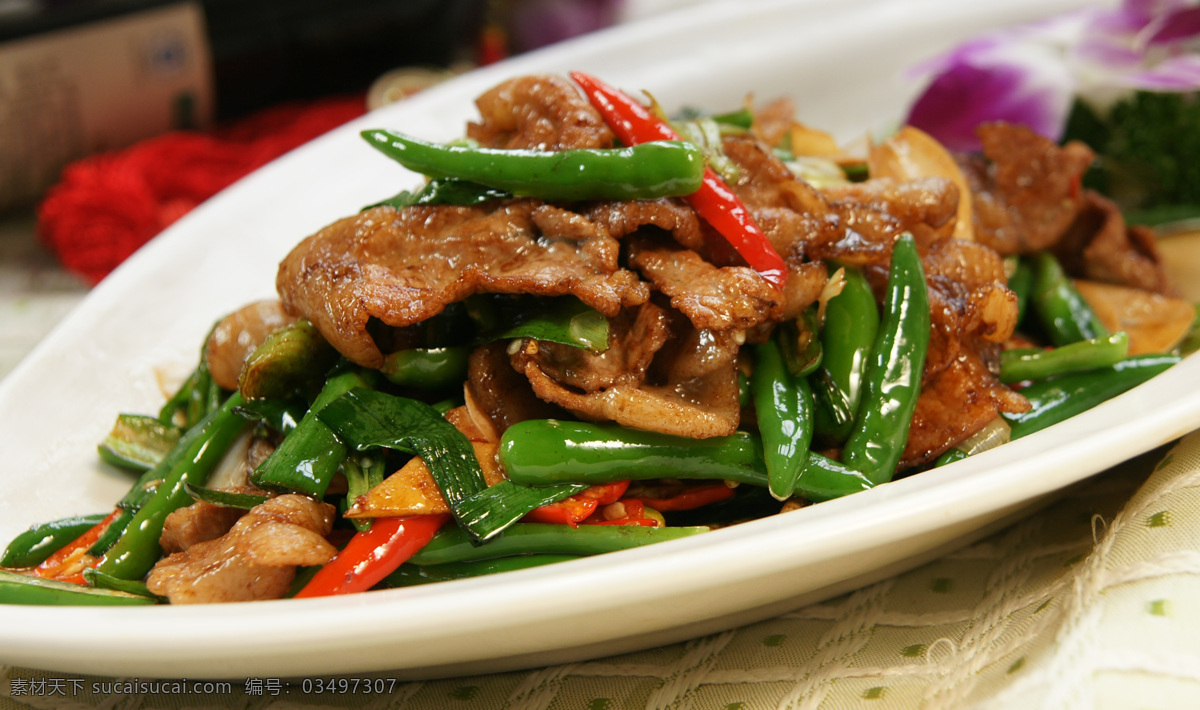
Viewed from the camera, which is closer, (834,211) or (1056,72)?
(834,211)

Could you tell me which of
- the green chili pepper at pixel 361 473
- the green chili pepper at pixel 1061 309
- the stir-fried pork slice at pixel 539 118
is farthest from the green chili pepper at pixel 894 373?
the green chili pepper at pixel 361 473

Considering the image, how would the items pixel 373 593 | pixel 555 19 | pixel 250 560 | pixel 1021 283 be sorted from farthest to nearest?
pixel 555 19
pixel 1021 283
pixel 250 560
pixel 373 593

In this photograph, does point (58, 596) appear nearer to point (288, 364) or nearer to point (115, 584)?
point (115, 584)

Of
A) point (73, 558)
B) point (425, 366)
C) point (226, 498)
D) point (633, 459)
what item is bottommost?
point (73, 558)

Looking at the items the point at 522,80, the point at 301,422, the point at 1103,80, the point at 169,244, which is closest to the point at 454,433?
the point at 301,422

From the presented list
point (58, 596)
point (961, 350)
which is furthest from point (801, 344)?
point (58, 596)

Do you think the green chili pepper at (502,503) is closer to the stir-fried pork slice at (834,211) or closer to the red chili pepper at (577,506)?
the red chili pepper at (577,506)
